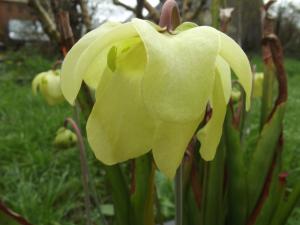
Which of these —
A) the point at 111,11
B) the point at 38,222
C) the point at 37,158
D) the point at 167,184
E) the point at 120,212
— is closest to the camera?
the point at 120,212

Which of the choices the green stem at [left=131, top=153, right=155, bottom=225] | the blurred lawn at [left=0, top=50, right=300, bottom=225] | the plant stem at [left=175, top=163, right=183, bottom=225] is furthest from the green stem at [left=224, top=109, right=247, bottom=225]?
the blurred lawn at [left=0, top=50, right=300, bottom=225]

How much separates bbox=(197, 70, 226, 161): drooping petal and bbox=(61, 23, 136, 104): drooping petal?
93mm

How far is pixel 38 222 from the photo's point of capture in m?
1.48

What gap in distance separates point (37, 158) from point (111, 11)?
162 inches

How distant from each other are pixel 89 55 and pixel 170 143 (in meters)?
0.11

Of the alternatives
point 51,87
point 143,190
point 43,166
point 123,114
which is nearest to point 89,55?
point 123,114

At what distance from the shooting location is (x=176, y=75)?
34 centimetres

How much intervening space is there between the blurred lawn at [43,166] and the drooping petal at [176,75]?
0.97m

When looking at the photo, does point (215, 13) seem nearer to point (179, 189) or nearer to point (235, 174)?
point (235, 174)

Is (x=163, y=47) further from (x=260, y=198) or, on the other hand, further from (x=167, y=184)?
(x=167, y=184)

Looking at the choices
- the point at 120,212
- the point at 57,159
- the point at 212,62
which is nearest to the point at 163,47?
the point at 212,62

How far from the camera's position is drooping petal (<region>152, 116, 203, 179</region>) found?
1.27 feet

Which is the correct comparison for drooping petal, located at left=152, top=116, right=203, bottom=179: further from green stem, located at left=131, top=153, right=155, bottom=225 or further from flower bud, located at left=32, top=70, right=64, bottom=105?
flower bud, located at left=32, top=70, right=64, bottom=105

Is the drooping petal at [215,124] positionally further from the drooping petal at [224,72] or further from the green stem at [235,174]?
the green stem at [235,174]
